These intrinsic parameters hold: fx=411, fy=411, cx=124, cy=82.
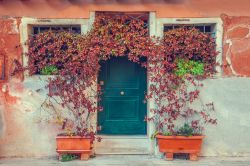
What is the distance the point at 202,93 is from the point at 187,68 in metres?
0.56

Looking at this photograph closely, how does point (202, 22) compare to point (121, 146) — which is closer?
point (202, 22)

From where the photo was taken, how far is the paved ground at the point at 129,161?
730 cm

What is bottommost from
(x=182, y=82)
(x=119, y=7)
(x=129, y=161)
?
(x=129, y=161)

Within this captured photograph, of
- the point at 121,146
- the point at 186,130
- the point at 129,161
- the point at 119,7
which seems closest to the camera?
the point at 129,161

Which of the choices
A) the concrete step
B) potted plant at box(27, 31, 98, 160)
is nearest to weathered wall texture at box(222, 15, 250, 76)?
the concrete step

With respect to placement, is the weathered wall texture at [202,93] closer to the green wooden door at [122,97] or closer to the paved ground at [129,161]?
the paved ground at [129,161]

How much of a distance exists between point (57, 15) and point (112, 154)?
286 cm

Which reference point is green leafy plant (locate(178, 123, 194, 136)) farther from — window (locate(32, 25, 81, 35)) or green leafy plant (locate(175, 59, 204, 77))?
window (locate(32, 25, 81, 35))

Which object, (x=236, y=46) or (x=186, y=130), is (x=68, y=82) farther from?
(x=236, y=46)

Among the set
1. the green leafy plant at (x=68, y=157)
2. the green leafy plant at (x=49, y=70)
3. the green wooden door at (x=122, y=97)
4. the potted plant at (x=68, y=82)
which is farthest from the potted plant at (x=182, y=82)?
the green leafy plant at (x=49, y=70)

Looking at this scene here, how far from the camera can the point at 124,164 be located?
23.8 feet

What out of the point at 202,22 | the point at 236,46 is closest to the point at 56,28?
the point at 202,22

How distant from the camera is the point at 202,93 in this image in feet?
25.8

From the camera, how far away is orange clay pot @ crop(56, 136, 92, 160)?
7492 mm
